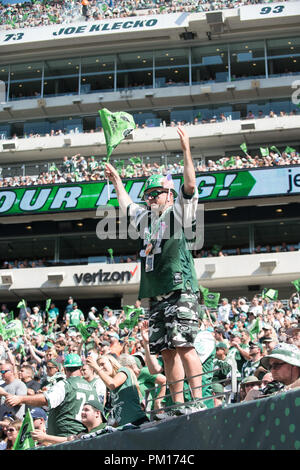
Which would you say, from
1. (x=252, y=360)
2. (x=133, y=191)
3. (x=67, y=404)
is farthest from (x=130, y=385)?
(x=133, y=191)

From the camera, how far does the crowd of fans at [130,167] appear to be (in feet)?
93.3

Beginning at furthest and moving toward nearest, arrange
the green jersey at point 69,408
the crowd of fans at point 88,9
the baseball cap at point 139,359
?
1. the crowd of fans at point 88,9
2. the baseball cap at point 139,359
3. the green jersey at point 69,408

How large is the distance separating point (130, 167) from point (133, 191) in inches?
67.0

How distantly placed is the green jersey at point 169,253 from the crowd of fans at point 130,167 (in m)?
22.5

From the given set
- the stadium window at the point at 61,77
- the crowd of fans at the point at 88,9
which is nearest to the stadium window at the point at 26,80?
the stadium window at the point at 61,77

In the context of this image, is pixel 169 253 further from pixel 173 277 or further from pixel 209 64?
pixel 209 64

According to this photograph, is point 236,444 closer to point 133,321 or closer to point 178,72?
point 133,321

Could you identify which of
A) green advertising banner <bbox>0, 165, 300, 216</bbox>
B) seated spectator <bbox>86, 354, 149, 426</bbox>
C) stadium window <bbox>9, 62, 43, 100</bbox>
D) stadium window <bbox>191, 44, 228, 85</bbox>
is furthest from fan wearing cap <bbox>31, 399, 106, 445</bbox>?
stadium window <bbox>9, 62, 43, 100</bbox>

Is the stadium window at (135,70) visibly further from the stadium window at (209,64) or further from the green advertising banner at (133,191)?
the green advertising banner at (133,191)

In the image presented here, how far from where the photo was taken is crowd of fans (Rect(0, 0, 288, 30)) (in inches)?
1357

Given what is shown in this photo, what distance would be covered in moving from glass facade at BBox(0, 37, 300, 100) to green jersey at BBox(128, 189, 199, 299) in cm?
2935

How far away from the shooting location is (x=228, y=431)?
3480mm

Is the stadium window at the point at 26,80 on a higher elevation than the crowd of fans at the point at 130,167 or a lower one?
higher
